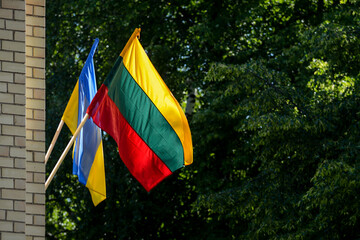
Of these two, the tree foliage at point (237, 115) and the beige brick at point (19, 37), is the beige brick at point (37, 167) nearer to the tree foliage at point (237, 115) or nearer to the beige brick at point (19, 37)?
the beige brick at point (19, 37)

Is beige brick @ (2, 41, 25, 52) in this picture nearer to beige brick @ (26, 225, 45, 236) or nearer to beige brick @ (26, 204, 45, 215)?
beige brick @ (26, 204, 45, 215)

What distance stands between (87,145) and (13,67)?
2.48m

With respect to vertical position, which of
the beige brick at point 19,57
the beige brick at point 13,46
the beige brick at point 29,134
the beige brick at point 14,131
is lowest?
the beige brick at point 29,134

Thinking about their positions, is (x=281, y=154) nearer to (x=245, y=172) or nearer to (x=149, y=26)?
(x=245, y=172)

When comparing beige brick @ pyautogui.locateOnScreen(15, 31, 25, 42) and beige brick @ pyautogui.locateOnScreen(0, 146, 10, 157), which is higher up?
beige brick @ pyautogui.locateOnScreen(15, 31, 25, 42)

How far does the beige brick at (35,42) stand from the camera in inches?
345

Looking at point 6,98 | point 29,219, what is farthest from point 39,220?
point 6,98

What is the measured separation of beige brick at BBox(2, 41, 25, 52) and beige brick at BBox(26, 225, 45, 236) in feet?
→ 5.21

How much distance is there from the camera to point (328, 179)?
573 inches

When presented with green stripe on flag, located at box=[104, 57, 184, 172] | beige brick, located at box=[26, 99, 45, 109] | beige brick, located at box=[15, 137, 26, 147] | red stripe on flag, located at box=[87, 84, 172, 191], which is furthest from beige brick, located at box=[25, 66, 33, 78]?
green stripe on flag, located at box=[104, 57, 184, 172]

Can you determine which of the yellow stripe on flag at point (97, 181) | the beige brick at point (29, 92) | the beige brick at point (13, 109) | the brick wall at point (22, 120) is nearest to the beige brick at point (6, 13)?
the brick wall at point (22, 120)

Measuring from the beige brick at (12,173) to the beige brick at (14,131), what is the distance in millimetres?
318

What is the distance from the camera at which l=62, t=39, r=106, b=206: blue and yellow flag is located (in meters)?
10.1

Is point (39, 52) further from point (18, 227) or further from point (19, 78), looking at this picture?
point (18, 227)
